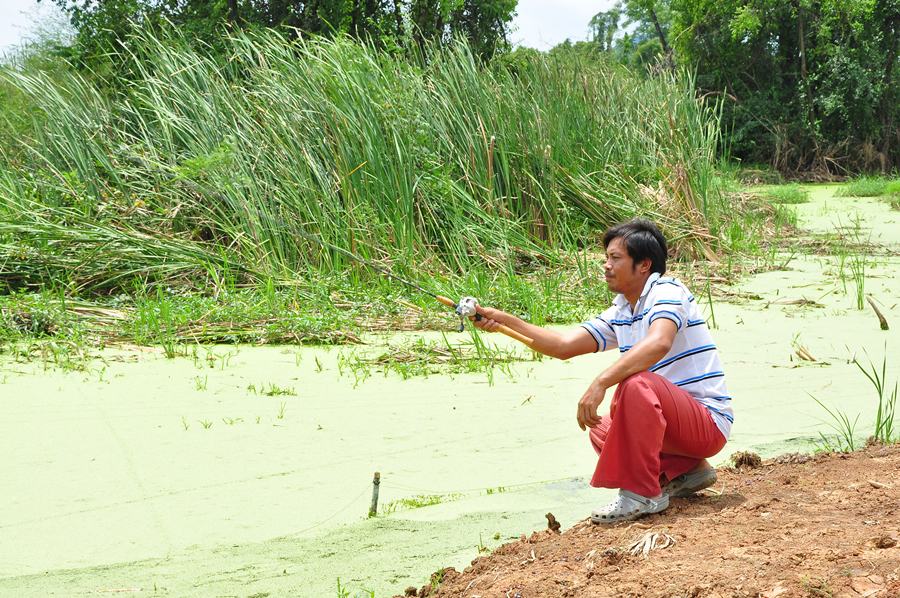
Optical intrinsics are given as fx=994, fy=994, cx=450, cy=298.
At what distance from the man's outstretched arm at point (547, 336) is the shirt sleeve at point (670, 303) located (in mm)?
328

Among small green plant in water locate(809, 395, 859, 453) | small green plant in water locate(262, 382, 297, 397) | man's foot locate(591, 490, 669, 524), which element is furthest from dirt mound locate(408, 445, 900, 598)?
small green plant in water locate(262, 382, 297, 397)

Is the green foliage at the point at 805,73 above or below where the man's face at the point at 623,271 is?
above

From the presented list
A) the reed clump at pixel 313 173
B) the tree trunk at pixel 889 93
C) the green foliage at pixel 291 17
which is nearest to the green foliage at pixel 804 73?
the tree trunk at pixel 889 93

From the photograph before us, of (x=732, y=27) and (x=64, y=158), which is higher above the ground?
(x=732, y=27)

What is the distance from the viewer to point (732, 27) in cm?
1895

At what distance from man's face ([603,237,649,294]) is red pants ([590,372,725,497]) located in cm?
34

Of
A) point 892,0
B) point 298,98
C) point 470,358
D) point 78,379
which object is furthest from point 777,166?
point 78,379

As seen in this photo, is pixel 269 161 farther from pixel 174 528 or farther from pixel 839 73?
pixel 839 73

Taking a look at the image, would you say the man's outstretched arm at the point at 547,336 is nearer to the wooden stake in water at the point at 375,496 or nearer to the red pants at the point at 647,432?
the red pants at the point at 647,432

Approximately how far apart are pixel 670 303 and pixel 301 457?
168 centimetres

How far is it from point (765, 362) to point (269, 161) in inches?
153

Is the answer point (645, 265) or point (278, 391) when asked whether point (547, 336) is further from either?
point (278, 391)

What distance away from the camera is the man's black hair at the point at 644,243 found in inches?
113

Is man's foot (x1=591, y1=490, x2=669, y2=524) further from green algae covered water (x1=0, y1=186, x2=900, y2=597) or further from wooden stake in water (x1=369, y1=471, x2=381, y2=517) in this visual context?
wooden stake in water (x1=369, y1=471, x2=381, y2=517)
